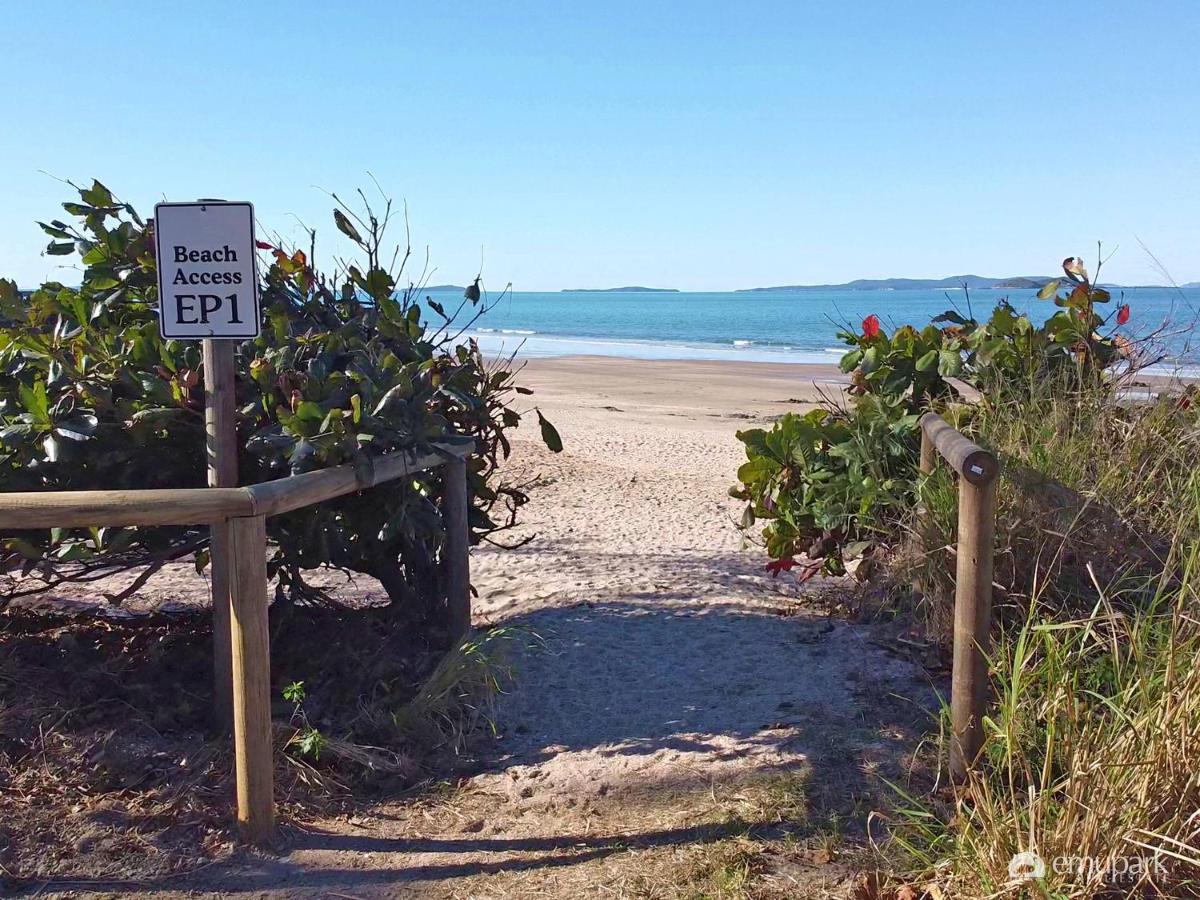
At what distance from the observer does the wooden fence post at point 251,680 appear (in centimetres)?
335

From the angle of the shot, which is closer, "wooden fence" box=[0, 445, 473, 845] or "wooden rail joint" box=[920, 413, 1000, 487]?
"wooden rail joint" box=[920, 413, 1000, 487]

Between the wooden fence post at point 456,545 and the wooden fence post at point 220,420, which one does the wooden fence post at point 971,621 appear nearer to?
the wooden fence post at point 456,545

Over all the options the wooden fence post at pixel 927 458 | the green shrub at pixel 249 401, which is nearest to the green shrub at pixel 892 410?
the wooden fence post at pixel 927 458

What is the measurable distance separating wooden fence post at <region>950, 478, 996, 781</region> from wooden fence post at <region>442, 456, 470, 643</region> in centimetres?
221

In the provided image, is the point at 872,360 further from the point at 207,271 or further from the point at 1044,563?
the point at 207,271

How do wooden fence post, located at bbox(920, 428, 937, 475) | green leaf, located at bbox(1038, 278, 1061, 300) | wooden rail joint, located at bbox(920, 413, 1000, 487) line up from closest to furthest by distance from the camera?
wooden rail joint, located at bbox(920, 413, 1000, 487)
wooden fence post, located at bbox(920, 428, 937, 475)
green leaf, located at bbox(1038, 278, 1061, 300)

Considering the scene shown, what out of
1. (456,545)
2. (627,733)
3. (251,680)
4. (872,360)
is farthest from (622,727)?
(872,360)

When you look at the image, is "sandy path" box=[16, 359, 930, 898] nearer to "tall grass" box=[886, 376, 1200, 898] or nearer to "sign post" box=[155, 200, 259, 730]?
"tall grass" box=[886, 376, 1200, 898]

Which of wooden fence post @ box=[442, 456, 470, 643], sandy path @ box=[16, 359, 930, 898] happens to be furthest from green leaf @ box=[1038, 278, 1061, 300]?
wooden fence post @ box=[442, 456, 470, 643]

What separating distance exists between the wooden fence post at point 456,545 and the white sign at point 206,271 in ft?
4.26

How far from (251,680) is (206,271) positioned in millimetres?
1362

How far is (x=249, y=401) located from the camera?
14.4 ft

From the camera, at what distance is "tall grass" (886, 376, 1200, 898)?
2.62 m

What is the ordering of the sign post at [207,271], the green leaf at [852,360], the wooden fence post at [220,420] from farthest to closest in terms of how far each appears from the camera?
the green leaf at [852,360] < the wooden fence post at [220,420] < the sign post at [207,271]
